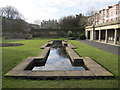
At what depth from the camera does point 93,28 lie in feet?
81.0

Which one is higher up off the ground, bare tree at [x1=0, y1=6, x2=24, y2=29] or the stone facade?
bare tree at [x1=0, y1=6, x2=24, y2=29]

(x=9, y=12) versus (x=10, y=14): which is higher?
(x=9, y=12)

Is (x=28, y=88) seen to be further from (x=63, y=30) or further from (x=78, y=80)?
(x=63, y=30)

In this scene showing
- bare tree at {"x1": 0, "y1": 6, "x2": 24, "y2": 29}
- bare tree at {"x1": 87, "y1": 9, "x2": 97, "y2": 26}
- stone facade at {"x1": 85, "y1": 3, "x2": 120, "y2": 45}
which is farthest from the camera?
bare tree at {"x1": 87, "y1": 9, "x2": 97, "y2": 26}

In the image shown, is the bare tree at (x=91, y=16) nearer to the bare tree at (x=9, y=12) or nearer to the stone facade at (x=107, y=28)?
the stone facade at (x=107, y=28)

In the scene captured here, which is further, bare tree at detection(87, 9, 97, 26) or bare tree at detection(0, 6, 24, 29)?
bare tree at detection(87, 9, 97, 26)

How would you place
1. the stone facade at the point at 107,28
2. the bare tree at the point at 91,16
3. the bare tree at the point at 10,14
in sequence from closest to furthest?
1. the stone facade at the point at 107,28
2. the bare tree at the point at 10,14
3. the bare tree at the point at 91,16

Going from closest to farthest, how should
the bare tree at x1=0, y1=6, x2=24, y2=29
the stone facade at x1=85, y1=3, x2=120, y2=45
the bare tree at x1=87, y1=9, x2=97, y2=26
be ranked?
1. the stone facade at x1=85, y1=3, x2=120, y2=45
2. the bare tree at x1=0, y1=6, x2=24, y2=29
3. the bare tree at x1=87, y1=9, x2=97, y2=26

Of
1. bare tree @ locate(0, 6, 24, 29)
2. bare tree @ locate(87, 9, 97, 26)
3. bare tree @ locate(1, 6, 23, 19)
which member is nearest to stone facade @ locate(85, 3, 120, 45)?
bare tree @ locate(87, 9, 97, 26)

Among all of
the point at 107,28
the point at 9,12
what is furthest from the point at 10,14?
the point at 107,28

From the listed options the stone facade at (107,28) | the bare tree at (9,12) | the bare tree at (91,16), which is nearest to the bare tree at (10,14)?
the bare tree at (9,12)

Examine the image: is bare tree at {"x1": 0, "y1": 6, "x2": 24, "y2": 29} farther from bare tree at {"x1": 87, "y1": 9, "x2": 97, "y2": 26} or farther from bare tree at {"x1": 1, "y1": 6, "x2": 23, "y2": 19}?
bare tree at {"x1": 87, "y1": 9, "x2": 97, "y2": 26}

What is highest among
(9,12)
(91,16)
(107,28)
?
(9,12)

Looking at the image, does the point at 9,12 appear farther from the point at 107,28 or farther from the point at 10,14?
the point at 107,28
